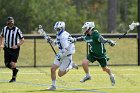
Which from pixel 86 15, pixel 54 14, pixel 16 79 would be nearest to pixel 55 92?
pixel 16 79

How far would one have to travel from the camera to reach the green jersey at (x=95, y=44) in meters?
19.0

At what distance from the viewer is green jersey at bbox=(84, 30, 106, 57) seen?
18969 millimetres

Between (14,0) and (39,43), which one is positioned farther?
(14,0)

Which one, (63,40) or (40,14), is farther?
(40,14)

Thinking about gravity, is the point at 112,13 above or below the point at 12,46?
above

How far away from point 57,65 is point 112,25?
86.8 feet

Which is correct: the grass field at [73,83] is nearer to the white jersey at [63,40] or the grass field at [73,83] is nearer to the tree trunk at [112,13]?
the white jersey at [63,40]

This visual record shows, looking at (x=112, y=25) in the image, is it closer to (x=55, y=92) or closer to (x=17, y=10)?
(x=17, y=10)

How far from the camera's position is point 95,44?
19172 millimetres

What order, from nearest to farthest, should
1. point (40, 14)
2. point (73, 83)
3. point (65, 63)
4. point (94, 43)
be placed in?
point (65, 63)
point (94, 43)
point (73, 83)
point (40, 14)

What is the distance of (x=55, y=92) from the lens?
1742 cm

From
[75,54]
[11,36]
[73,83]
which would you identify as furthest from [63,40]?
[75,54]

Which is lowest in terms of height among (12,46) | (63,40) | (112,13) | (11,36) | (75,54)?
(75,54)

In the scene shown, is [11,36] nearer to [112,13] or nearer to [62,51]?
[62,51]
